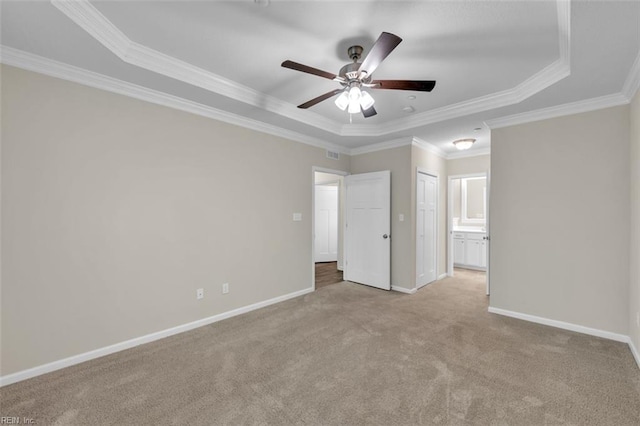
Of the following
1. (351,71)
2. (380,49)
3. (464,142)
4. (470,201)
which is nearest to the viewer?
(380,49)

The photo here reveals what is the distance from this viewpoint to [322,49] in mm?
2342

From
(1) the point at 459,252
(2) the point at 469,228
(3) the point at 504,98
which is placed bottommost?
(1) the point at 459,252

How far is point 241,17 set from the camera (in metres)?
1.99

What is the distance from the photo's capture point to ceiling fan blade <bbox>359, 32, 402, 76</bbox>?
168cm

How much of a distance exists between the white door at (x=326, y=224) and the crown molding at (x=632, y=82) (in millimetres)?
5687

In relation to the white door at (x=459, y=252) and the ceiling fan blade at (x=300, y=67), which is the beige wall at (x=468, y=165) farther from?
the ceiling fan blade at (x=300, y=67)

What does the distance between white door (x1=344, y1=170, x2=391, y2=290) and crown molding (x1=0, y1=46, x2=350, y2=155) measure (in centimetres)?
181

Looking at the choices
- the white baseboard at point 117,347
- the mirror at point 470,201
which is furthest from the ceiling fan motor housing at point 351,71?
the mirror at point 470,201

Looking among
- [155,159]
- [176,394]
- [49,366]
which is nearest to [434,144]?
[155,159]

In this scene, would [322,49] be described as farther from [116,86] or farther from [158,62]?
[116,86]

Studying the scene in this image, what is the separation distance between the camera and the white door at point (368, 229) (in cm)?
471

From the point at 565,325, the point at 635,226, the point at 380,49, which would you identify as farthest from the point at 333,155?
the point at 565,325

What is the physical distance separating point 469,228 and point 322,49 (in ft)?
20.4

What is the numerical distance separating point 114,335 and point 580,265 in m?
4.95
